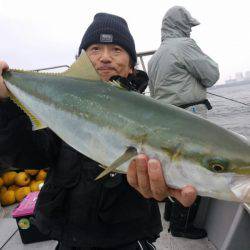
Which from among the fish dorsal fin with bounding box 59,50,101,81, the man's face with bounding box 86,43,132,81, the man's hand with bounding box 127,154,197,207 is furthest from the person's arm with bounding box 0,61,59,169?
the man's hand with bounding box 127,154,197,207

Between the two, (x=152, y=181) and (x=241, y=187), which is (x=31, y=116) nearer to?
(x=152, y=181)

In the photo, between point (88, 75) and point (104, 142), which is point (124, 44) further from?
point (104, 142)

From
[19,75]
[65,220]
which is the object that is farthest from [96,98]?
[65,220]

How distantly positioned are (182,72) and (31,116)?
270 cm

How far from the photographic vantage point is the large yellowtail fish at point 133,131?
5.09 ft

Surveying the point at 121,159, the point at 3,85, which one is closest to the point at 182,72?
the point at 3,85

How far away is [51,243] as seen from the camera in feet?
13.9

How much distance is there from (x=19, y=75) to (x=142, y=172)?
101 cm

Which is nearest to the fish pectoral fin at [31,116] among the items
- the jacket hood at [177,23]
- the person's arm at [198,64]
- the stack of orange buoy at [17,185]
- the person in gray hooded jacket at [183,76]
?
the person in gray hooded jacket at [183,76]

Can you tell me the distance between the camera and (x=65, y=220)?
2.33 meters

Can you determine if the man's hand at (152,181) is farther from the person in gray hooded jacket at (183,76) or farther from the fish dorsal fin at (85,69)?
the person in gray hooded jacket at (183,76)

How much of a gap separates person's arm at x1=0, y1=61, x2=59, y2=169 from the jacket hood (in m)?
2.86

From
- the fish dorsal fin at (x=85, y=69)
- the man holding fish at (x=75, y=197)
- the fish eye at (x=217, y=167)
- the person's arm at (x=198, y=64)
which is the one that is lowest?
the man holding fish at (x=75, y=197)

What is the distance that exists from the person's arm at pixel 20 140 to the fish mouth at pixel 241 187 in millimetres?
1308
